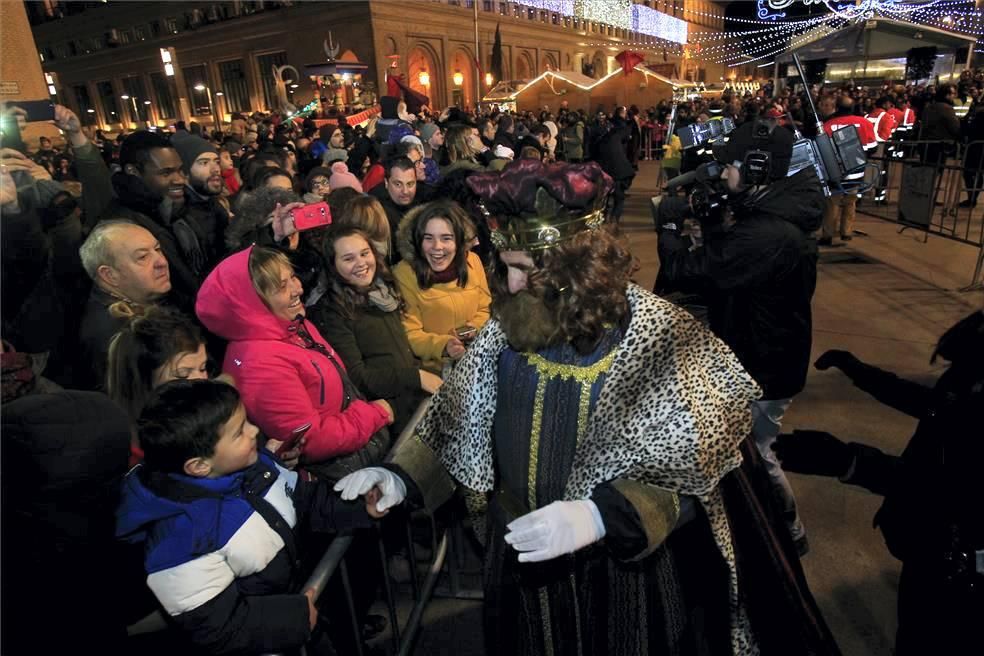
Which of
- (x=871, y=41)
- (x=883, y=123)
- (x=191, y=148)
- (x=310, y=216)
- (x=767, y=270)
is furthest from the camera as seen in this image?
(x=871, y=41)

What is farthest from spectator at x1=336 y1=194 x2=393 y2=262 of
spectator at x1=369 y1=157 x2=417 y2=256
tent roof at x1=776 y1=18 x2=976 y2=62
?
tent roof at x1=776 y1=18 x2=976 y2=62

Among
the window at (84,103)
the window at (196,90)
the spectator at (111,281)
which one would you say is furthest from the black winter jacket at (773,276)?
the window at (84,103)

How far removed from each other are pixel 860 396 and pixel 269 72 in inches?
1781

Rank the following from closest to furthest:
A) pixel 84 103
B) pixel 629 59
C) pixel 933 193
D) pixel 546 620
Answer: pixel 546 620
pixel 933 193
pixel 629 59
pixel 84 103

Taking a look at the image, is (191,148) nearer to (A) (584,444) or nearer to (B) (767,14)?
(A) (584,444)

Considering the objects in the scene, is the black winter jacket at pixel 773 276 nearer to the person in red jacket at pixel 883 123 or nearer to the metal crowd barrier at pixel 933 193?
the metal crowd barrier at pixel 933 193

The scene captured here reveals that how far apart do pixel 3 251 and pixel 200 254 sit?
119cm

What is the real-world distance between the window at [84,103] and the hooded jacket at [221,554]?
66528 millimetres

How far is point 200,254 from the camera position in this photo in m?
3.95

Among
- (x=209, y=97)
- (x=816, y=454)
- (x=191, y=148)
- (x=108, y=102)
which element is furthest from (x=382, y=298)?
(x=108, y=102)

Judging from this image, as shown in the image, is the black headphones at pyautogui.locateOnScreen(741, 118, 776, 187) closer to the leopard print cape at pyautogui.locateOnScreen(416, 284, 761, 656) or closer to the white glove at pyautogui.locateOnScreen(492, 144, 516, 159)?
the leopard print cape at pyautogui.locateOnScreen(416, 284, 761, 656)

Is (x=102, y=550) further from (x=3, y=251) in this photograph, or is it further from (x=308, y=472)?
(x=3, y=251)

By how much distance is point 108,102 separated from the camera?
52.6 metres

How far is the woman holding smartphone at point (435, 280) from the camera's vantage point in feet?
11.1
